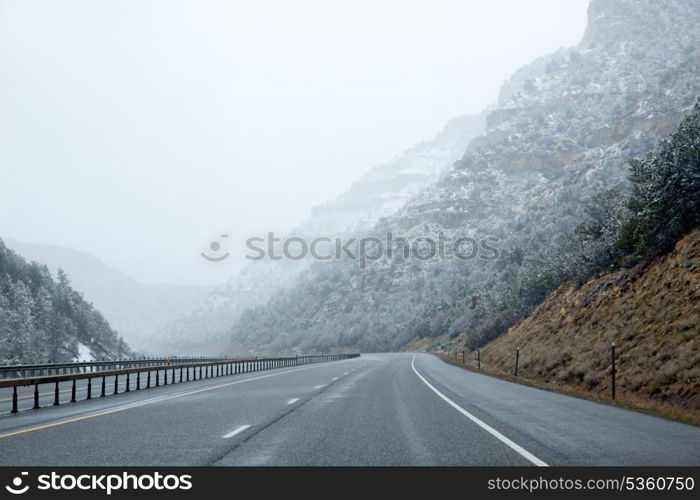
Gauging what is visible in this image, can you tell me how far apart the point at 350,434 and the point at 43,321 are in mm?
99602

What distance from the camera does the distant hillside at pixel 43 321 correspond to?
82.9m

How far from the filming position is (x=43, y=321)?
3939 inches

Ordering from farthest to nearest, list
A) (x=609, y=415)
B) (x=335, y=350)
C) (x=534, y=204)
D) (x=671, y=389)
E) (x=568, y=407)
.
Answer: (x=534, y=204)
(x=335, y=350)
(x=671, y=389)
(x=568, y=407)
(x=609, y=415)

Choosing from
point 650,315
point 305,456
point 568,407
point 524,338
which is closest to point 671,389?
point 568,407

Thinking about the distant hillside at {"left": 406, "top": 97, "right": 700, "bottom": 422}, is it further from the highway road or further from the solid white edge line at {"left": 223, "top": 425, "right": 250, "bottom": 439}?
the solid white edge line at {"left": 223, "top": 425, "right": 250, "bottom": 439}

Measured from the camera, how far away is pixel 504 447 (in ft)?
30.8

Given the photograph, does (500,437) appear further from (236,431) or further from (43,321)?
(43,321)

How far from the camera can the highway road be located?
8.61 m

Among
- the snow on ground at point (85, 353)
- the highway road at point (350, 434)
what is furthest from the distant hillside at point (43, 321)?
the highway road at point (350, 434)

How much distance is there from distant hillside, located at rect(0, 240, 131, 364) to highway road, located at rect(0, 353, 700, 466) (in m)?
61.1

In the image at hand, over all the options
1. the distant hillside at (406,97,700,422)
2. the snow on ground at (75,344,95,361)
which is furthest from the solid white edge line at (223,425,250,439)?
the snow on ground at (75,344,95,361)
